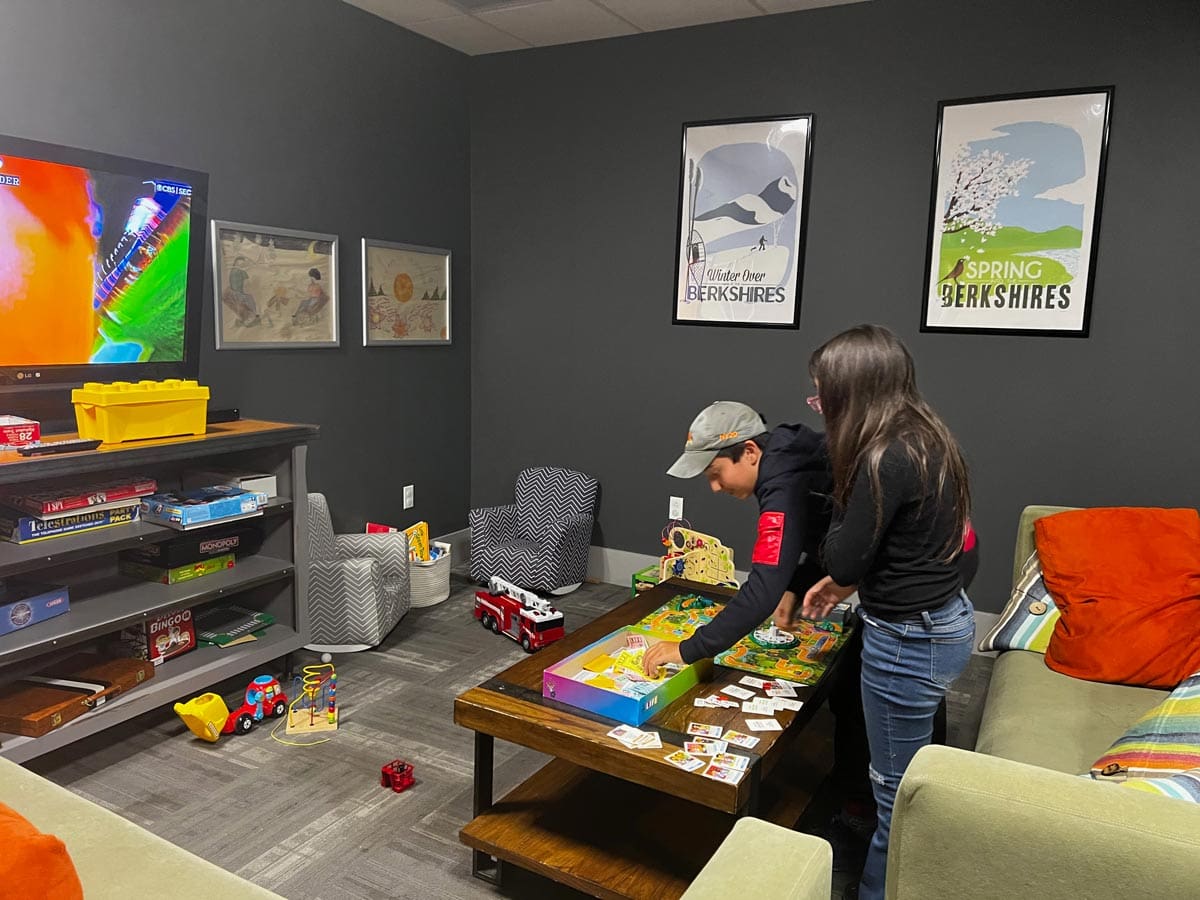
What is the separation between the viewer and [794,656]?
2.33 metres

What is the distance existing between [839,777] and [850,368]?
1.26 m

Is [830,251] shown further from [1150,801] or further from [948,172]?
[1150,801]

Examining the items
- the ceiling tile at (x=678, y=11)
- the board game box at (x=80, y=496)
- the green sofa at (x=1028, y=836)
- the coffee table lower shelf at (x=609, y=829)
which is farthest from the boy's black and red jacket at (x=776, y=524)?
the ceiling tile at (x=678, y=11)

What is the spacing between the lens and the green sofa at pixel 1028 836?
115 cm

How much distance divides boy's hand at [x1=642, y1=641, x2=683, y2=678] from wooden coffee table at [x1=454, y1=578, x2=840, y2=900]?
99mm

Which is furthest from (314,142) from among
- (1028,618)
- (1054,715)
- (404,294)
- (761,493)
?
(1054,715)

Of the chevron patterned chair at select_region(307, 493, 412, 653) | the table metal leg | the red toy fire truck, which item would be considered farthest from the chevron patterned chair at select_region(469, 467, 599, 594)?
the table metal leg

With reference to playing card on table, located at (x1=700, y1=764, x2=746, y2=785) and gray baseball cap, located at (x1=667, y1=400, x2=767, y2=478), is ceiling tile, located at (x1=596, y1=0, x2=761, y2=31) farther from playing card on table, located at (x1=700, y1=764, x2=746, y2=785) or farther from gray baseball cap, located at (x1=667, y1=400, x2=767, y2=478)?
playing card on table, located at (x1=700, y1=764, x2=746, y2=785)

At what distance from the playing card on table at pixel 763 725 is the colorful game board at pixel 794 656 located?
221 millimetres

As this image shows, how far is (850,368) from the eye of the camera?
1.80 metres

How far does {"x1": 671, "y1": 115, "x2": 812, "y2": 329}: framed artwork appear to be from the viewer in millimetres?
3922

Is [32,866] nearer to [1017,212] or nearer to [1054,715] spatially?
[1054,715]

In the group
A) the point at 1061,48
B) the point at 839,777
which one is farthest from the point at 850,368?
the point at 1061,48

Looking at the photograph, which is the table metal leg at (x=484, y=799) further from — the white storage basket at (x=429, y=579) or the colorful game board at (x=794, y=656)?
the white storage basket at (x=429, y=579)
